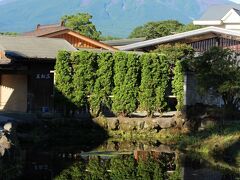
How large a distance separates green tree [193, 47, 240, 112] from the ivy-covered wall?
2.95 m

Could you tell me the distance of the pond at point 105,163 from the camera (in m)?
15.1

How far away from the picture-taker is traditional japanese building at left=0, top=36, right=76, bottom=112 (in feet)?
87.2

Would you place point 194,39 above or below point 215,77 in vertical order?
above

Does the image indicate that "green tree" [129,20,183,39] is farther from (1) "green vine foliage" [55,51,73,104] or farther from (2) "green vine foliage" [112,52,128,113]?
(1) "green vine foliage" [55,51,73,104]

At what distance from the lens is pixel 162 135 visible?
24.1 m

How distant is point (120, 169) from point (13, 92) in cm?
1331

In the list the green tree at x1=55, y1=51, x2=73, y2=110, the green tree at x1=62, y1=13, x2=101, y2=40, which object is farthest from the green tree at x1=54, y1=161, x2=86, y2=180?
the green tree at x1=62, y1=13, x2=101, y2=40

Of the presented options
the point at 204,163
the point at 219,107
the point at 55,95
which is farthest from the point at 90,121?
the point at 204,163

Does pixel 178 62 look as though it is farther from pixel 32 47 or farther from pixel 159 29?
pixel 159 29

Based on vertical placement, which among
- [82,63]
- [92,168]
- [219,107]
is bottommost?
[92,168]

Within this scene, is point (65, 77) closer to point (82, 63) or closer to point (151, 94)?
point (82, 63)

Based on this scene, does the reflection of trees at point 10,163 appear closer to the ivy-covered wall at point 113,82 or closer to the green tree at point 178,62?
the ivy-covered wall at point 113,82

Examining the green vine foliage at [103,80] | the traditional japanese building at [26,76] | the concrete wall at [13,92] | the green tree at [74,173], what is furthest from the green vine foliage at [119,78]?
the green tree at [74,173]

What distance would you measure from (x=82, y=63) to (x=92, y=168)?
996cm
